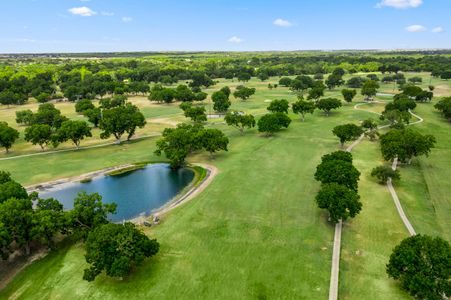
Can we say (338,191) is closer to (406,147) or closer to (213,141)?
(406,147)

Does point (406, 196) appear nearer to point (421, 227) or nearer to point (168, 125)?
point (421, 227)

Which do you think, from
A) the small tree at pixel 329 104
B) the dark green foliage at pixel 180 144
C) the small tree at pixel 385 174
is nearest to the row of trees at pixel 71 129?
the dark green foliage at pixel 180 144

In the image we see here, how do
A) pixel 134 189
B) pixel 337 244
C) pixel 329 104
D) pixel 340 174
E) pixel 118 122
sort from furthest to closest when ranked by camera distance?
pixel 329 104, pixel 118 122, pixel 134 189, pixel 340 174, pixel 337 244

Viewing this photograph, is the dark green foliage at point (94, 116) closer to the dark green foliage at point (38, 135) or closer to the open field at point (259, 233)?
the dark green foliage at point (38, 135)

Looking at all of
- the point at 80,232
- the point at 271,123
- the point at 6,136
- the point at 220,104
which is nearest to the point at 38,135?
the point at 6,136

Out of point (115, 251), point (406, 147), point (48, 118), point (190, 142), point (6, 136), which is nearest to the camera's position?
point (115, 251)

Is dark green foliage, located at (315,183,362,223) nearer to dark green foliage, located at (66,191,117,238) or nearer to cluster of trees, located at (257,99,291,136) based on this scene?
dark green foliage, located at (66,191,117,238)

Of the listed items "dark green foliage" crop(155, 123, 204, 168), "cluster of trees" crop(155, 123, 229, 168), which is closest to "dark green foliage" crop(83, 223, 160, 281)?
"dark green foliage" crop(155, 123, 204, 168)
